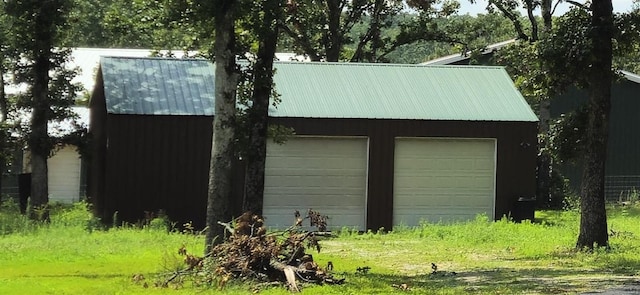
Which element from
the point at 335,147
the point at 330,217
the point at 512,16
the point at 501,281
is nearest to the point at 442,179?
the point at 335,147

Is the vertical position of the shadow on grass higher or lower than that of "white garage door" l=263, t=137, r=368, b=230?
lower

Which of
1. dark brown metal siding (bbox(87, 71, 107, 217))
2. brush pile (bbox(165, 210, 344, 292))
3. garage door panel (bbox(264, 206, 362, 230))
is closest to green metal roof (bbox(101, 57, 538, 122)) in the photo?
dark brown metal siding (bbox(87, 71, 107, 217))

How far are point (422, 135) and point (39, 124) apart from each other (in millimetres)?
8686

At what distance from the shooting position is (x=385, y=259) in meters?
15.4

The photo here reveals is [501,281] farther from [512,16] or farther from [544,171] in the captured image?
[512,16]

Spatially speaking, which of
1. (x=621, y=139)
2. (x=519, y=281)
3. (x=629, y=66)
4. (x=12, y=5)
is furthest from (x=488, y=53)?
(x=629, y=66)

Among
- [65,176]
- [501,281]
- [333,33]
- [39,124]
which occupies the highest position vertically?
[333,33]

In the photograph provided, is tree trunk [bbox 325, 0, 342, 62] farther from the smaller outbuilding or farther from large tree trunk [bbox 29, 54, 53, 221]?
Result: large tree trunk [bbox 29, 54, 53, 221]

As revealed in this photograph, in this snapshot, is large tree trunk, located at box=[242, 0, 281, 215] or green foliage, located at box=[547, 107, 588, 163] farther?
green foliage, located at box=[547, 107, 588, 163]

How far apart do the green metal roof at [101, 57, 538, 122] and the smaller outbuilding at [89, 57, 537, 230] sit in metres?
0.04

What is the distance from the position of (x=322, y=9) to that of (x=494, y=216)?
529 inches

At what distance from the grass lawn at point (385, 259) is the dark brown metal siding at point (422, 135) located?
1.08 meters

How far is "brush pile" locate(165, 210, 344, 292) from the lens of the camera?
11516mm

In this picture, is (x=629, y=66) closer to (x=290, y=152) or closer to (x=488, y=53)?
(x=488, y=53)
